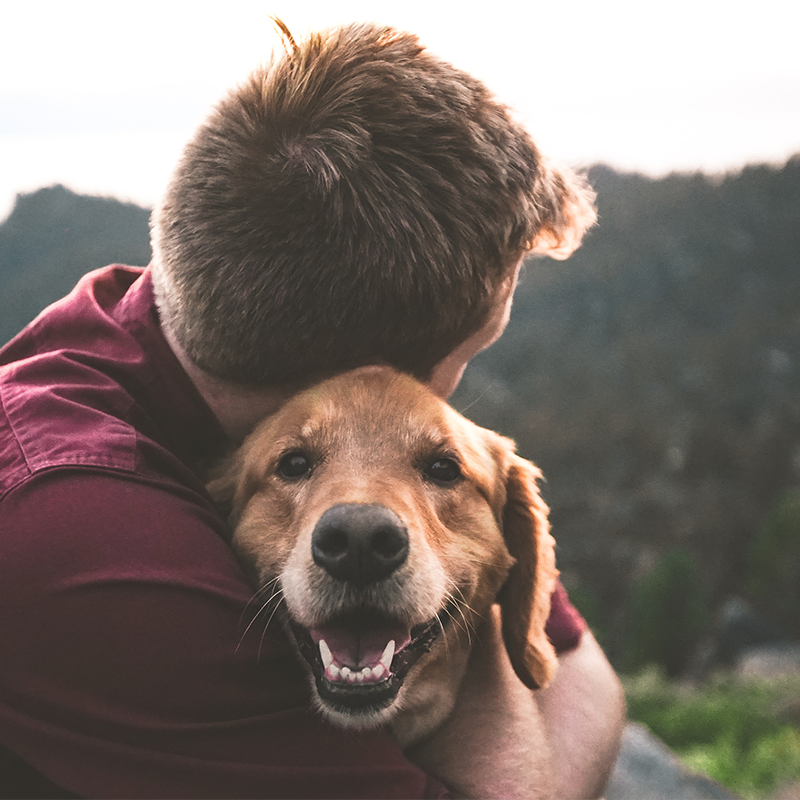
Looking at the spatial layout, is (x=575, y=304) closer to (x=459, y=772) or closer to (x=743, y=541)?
(x=743, y=541)

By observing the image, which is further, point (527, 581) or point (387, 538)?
point (527, 581)

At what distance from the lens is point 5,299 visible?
13.5 feet

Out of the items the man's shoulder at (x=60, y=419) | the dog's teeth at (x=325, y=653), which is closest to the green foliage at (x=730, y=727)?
the dog's teeth at (x=325, y=653)

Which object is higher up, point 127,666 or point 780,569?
point 127,666

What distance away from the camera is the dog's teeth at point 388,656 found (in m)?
2.02

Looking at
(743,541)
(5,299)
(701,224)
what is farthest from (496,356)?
(5,299)

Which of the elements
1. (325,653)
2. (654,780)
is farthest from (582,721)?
(654,780)

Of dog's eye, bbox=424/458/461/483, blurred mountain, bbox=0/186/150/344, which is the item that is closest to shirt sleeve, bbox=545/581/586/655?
dog's eye, bbox=424/458/461/483

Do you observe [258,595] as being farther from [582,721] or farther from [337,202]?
[582,721]

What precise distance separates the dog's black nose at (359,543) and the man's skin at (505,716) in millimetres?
595

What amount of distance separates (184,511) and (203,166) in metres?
0.88

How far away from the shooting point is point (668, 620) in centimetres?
2397

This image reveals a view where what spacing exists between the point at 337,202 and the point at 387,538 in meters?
0.84

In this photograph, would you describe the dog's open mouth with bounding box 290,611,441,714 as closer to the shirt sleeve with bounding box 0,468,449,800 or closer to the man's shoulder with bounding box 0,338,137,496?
the shirt sleeve with bounding box 0,468,449,800
